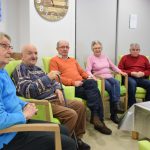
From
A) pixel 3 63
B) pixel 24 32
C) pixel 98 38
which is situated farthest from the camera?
pixel 98 38

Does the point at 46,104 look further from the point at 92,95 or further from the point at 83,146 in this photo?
the point at 92,95

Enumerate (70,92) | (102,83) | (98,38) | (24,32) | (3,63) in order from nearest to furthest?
(3,63)
(70,92)
(102,83)
(24,32)
(98,38)

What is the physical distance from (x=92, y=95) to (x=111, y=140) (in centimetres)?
58

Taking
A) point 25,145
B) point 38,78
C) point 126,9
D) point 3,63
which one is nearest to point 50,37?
point 38,78

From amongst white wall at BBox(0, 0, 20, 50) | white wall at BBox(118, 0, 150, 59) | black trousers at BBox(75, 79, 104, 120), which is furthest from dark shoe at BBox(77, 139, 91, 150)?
white wall at BBox(118, 0, 150, 59)

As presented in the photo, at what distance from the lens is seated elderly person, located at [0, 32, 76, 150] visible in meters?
1.74

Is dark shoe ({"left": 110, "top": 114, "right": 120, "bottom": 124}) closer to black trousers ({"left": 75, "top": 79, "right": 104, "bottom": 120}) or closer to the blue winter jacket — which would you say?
black trousers ({"left": 75, "top": 79, "right": 104, "bottom": 120})

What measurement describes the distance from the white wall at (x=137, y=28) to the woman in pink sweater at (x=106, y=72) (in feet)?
3.01

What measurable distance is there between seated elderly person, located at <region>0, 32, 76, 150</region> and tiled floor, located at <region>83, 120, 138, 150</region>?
1090 mm

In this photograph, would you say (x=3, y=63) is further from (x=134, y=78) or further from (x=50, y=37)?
(x=134, y=78)

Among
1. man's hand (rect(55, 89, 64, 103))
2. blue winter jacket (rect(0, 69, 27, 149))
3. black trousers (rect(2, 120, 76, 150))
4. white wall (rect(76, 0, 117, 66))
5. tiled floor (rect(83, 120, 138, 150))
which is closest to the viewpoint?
blue winter jacket (rect(0, 69, 27, 149))

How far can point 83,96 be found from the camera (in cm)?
343

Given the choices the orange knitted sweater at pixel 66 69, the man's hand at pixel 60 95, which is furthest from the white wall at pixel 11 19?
the man's hand at pixel 60 95

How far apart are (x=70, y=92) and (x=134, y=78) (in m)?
1.43
